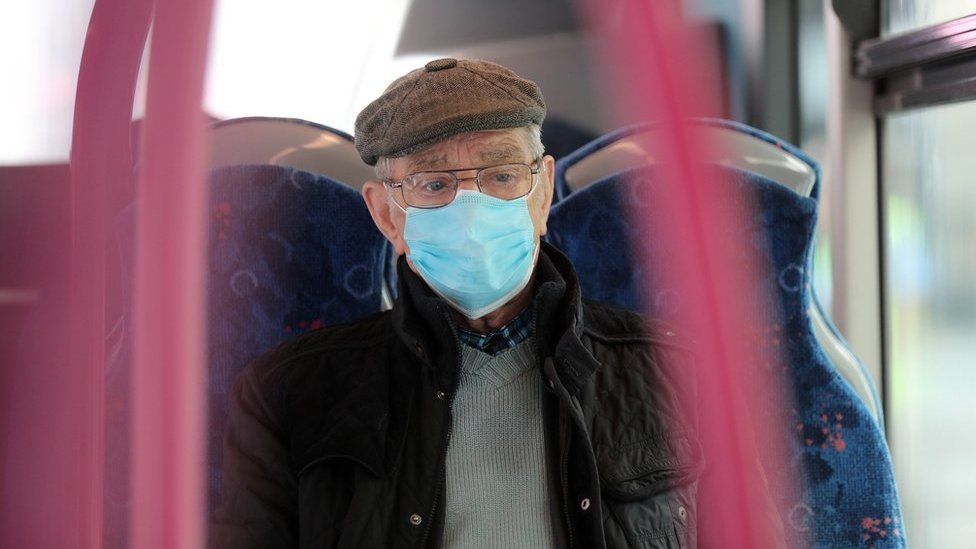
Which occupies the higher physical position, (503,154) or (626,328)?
(503,154)

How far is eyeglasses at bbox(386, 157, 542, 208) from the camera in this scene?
49.8 inches

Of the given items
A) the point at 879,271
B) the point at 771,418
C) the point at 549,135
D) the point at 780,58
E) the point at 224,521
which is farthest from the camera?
the point at 549,135

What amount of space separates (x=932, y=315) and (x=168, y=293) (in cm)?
226

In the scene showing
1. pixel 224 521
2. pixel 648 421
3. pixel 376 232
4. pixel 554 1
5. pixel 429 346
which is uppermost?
pixel 554 1

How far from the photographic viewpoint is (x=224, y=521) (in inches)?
48.8

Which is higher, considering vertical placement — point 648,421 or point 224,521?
point 648,421

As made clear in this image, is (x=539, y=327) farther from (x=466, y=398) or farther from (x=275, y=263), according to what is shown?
(x=275, y=263)

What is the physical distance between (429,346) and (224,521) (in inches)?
13.6

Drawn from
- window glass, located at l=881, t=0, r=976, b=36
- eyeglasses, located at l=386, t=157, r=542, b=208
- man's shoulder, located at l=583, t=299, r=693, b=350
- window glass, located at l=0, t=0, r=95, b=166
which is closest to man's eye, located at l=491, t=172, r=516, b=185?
eyeglasses, located at l=386, t=157, r=542, b=208

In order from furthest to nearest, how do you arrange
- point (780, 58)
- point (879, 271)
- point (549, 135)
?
point (549, 135), point (780, 58), point (879, 271)

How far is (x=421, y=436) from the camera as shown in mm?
1259

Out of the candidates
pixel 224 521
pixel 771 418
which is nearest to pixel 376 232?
pixel 224 521

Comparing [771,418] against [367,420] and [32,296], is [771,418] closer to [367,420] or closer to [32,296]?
[367,420]

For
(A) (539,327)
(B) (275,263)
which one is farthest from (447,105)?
(B) (275,263)
